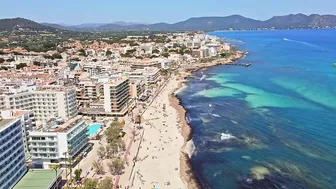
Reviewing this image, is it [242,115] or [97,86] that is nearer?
[242,115]

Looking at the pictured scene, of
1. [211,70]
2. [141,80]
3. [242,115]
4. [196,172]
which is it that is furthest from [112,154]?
[211,70]

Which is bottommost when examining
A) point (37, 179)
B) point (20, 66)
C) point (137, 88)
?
point (37, 179)

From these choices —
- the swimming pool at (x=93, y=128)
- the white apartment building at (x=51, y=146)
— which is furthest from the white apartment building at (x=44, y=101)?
the white apartment building at (x=51, y=146)

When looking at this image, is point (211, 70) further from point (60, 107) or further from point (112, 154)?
point (112, 154)

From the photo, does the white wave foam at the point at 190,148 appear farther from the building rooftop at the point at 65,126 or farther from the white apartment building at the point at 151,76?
the white apartment building at the point at 151,76

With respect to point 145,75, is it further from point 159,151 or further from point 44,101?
point 159,151

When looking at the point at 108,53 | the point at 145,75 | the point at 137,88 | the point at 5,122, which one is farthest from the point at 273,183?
the point at 108,53

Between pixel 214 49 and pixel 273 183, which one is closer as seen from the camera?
pixel 273 183
